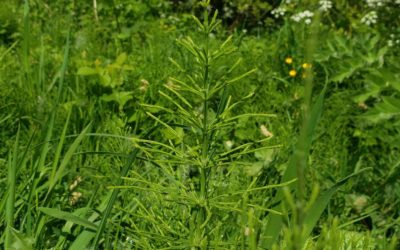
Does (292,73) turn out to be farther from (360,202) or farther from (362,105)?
(360,202)

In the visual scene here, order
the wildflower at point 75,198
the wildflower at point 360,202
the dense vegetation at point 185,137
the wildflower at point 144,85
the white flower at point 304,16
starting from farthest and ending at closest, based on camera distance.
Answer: the white flower at point 304,16 < the wildflower at point 144,85 < the wildflower at point 360,202 < the wildflower at point 75,198 < the dense vegetation at point 185,137

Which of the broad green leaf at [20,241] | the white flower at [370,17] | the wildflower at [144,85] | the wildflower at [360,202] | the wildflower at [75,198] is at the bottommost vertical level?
the white flower at [370,17]

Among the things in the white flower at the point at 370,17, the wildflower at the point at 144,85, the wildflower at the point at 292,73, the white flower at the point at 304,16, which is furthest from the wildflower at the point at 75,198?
the white flower at the point at 370,17

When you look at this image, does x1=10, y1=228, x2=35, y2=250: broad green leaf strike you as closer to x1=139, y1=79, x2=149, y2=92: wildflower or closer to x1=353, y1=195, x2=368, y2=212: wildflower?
x1=353, y1=195, x2=368, y2=212: wildflower

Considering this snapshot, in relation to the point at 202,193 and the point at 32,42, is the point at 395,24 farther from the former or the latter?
the point at 202,193

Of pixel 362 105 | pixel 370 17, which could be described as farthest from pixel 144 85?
pixel 370 17

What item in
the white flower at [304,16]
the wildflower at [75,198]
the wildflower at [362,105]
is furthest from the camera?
the white flower at [304,16]

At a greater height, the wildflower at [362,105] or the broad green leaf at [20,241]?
the broad green leaf at [20,241]

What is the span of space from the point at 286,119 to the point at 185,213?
5.01 feet

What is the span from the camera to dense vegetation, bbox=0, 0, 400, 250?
3.69 ft

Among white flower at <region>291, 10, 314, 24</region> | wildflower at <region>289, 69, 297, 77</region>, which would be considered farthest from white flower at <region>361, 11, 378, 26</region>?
wildflower at <region>289, 69, 297, 77</region>

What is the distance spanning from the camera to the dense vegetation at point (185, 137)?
3.69 feet

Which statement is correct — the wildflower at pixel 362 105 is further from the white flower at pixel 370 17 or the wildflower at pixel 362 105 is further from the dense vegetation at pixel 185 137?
the white flower at pixel 370 17

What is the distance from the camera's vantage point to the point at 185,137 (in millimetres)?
2207
